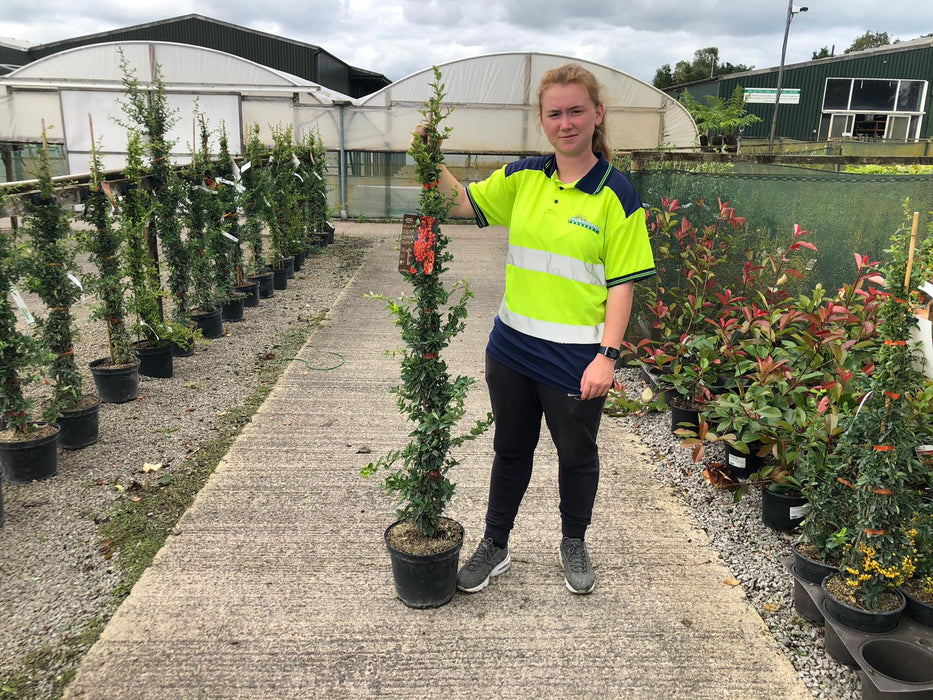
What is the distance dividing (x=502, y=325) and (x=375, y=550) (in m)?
1.17

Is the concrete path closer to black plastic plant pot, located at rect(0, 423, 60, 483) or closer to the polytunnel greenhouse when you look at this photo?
black plastic plant pot, located at rect(0, 423, 60, 483)

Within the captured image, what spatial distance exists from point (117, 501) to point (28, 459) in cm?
60

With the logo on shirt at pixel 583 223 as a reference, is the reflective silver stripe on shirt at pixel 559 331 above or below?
below

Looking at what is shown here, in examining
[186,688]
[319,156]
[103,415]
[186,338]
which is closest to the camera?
[186,688]

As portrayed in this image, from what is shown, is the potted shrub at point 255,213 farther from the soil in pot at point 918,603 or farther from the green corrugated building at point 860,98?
the green corrugated building at point 860,98

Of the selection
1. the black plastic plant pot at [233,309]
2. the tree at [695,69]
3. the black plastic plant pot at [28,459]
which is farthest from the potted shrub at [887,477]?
the tree at [695,69]

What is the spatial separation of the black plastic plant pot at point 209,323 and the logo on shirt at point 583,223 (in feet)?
Answer: 15.4

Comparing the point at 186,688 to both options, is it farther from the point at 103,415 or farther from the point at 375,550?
the point at 103,415

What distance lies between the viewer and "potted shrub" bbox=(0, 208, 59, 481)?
A: 353 centimetres

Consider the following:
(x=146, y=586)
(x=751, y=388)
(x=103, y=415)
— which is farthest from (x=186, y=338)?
(x=751, y=388)

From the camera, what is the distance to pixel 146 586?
271cm

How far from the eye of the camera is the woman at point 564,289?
2.31 metres

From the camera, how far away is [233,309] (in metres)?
6.97

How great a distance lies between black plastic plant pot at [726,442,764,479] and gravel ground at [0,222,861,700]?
128 millimetres
